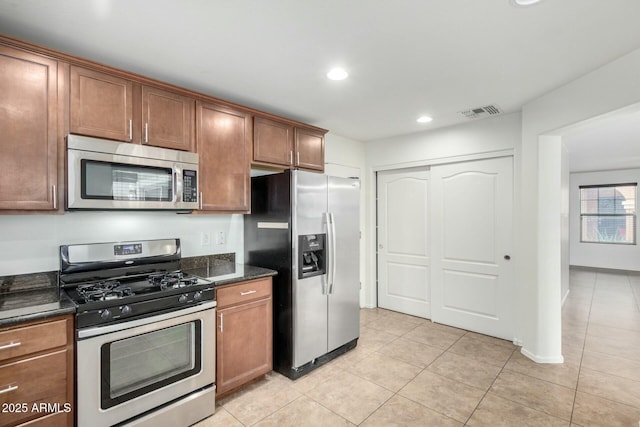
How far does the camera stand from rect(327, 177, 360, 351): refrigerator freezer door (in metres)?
3.13

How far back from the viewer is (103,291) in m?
2.01

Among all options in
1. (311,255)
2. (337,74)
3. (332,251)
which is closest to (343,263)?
(332,251)

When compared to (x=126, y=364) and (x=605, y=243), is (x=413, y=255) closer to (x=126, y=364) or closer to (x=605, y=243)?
(x=126, y=364)

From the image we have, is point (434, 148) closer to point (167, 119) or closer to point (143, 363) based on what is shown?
point (167, 119)

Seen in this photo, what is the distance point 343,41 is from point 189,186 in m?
1.55

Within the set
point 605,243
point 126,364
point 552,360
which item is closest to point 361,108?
point 126,364

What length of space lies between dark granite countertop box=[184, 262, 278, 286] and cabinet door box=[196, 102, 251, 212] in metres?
0.55

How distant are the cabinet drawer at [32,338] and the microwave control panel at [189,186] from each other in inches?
43.1

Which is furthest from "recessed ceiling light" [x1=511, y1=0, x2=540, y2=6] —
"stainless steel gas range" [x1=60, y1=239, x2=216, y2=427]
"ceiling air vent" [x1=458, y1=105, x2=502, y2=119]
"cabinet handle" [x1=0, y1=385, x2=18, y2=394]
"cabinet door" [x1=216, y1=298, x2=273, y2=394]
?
"cabinet handle" [x1=0, y1=385, x2=18, y2=394]

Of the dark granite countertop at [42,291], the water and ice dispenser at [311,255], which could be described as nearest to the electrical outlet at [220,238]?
the dark granite countertop at [42,291]

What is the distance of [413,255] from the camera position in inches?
173

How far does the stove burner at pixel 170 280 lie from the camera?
220 cm

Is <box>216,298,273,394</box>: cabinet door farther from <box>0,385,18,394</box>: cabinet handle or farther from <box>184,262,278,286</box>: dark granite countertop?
<box>0,385,18,394</box>: cabinet handle

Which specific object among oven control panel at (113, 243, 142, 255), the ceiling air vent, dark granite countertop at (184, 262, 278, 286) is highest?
the ceiling air vent
